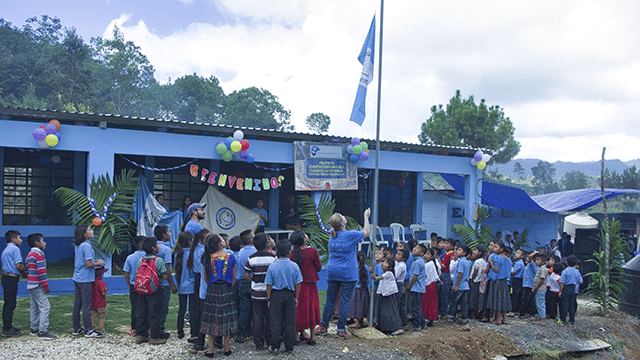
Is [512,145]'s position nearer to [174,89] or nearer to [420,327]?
[420,327]

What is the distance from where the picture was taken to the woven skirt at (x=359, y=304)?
22.2 feet

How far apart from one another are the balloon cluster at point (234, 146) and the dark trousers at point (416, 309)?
4.81 meters

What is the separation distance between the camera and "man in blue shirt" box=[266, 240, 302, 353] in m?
5.39

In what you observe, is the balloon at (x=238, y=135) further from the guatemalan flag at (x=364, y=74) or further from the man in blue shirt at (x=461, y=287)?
the man in blue shirt at (x=461, y=287)

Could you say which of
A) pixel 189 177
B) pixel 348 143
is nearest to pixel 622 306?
pixel 348 143

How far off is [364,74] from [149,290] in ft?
14.3

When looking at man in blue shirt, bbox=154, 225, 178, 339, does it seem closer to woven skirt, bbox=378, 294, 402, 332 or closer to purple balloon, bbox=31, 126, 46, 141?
woven skirt, bbox=378, 294, 402, 332

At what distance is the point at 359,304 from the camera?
677 centimetres

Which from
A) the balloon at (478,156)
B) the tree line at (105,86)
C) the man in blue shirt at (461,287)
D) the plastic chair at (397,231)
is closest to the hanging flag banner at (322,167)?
the plastic chair at (397,231)

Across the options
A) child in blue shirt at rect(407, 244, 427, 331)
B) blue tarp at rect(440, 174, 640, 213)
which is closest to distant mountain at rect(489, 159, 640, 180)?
blue tarp at rect(440, 174, 640, 213)

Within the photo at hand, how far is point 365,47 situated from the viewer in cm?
734

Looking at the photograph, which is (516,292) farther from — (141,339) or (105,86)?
(105,86)

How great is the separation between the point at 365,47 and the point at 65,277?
678 cm

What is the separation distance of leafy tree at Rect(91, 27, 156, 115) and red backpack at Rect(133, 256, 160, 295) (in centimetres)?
3639
